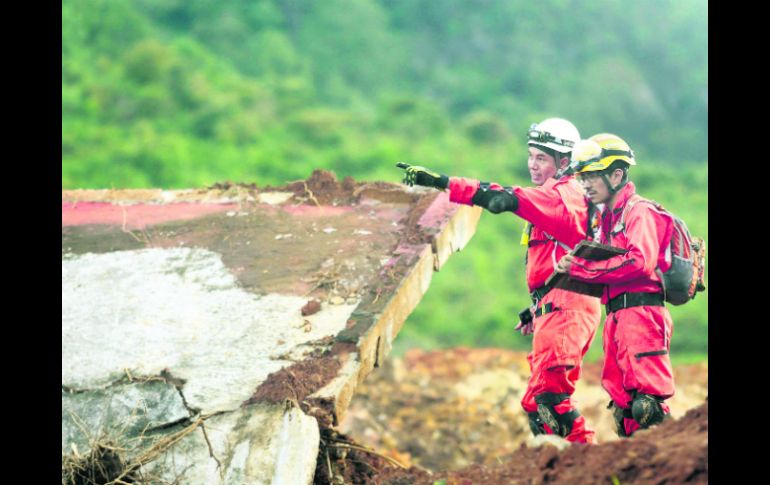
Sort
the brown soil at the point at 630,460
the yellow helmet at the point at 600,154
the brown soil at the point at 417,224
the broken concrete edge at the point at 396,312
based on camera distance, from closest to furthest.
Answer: the brown soil at the point at 630,460, the yellow helmet at the point at 600,154, the broken concrete edge at the point at 396,312, the brown soil at the point at 417,224

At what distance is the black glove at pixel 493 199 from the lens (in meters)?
4.66

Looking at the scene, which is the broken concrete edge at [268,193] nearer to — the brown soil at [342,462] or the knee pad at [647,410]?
the brown soil at [342,462]

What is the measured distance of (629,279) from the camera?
4.48 m

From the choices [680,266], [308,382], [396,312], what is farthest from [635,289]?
[308,382]

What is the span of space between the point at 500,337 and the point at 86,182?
7.02 metres

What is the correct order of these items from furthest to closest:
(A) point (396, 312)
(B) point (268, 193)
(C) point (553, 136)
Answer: (B) point (268, 193)
(A) point (396, 312)
(C) point (553, 136)

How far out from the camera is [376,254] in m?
6.17

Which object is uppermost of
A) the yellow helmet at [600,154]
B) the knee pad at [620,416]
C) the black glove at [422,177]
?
the yellow helmet at [600,154]

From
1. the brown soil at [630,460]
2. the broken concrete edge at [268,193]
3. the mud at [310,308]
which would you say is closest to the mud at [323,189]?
the broken concrete edge at [268,193]

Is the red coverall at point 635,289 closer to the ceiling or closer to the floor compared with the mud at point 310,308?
closer to the ceiling

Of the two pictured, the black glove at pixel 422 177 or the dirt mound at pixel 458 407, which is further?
the dirt mound at pixel 458 407

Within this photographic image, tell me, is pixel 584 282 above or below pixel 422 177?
below

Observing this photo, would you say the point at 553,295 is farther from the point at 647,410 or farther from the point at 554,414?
the point at 647,410

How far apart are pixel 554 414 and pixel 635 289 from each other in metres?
0.71
